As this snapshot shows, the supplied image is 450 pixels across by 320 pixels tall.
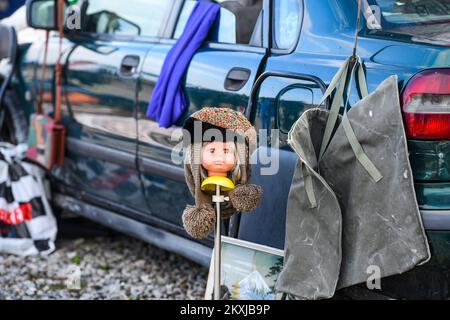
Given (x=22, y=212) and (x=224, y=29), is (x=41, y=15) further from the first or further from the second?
(x=224, y=29)

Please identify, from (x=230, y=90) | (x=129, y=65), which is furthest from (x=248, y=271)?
(x=129, y=65)

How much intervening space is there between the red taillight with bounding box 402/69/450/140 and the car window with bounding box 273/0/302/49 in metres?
0.67

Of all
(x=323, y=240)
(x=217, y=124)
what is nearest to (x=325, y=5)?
(x=217, y=124)

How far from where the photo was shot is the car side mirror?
4.59 metres

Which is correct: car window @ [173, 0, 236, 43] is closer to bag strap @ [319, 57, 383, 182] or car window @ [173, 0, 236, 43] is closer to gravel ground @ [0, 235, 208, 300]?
bag strap @ [319, 57, 383, 182]

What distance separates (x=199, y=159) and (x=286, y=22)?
822mm

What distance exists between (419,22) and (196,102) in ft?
3.40

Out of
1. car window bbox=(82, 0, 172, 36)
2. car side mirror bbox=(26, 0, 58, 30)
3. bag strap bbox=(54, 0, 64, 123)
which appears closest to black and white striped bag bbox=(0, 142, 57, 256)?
bag strap bbox=(54, 0, 64, 123)

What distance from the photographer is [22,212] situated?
4.64 m

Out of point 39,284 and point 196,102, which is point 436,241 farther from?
point 39,284

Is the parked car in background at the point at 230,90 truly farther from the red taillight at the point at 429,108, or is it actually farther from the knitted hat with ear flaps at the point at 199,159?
the knitted hat with ear flaps at the point at 199,159

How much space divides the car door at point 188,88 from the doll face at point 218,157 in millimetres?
525

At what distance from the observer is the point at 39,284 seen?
4195mm
